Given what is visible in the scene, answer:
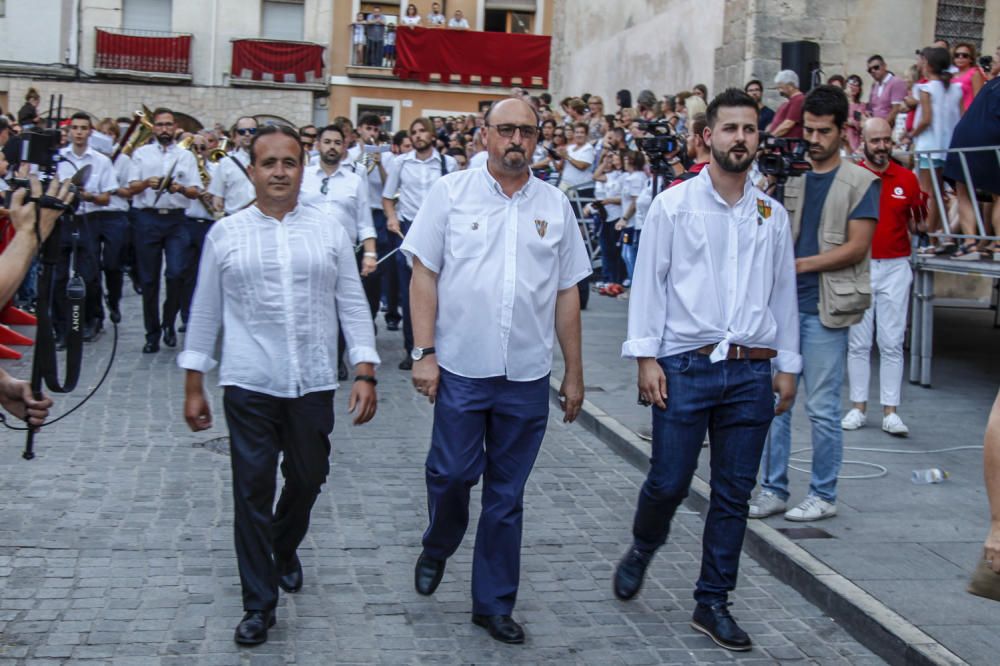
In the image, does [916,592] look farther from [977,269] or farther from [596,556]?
[977,269]

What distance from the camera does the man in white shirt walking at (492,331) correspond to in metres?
5.24

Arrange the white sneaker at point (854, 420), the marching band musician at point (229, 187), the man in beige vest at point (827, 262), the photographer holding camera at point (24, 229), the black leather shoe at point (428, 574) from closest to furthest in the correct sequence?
1. the photographer holding camera at point (24, 229)
2. the black leather shoe at point (428, 574)
3. the man in beige vest at point (827, 262)
4. the white sneaker at point (854, 420)
5. the marching band musician at point (229, 187)

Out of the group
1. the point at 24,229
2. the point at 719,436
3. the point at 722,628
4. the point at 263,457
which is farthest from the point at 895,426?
the point at 24,229

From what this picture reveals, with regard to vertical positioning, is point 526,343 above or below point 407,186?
below

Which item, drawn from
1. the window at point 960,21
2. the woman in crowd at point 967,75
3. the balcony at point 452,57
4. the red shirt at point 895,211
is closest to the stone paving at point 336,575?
the red shirt at point 895,211

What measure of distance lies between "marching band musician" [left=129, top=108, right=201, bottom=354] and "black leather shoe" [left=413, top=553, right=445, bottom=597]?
7.47m

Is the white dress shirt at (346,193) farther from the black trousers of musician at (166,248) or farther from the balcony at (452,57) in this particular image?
the balcony at (452,57)

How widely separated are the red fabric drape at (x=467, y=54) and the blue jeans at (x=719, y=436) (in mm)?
37643

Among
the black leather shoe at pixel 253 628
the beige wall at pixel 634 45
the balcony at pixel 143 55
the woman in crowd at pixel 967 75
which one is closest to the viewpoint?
the black leather shoe at pixel 253 628

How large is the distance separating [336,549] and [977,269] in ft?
21.2

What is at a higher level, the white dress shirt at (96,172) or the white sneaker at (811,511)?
the white dress shirt at (96,172)

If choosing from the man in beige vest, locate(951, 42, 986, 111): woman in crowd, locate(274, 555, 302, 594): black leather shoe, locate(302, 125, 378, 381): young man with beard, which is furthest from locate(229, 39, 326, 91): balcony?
locate(274, 555, 302, 594): black leather shoe

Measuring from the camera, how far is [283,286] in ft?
16.6

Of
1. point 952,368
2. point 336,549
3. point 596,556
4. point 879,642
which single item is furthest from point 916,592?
point 952,368
